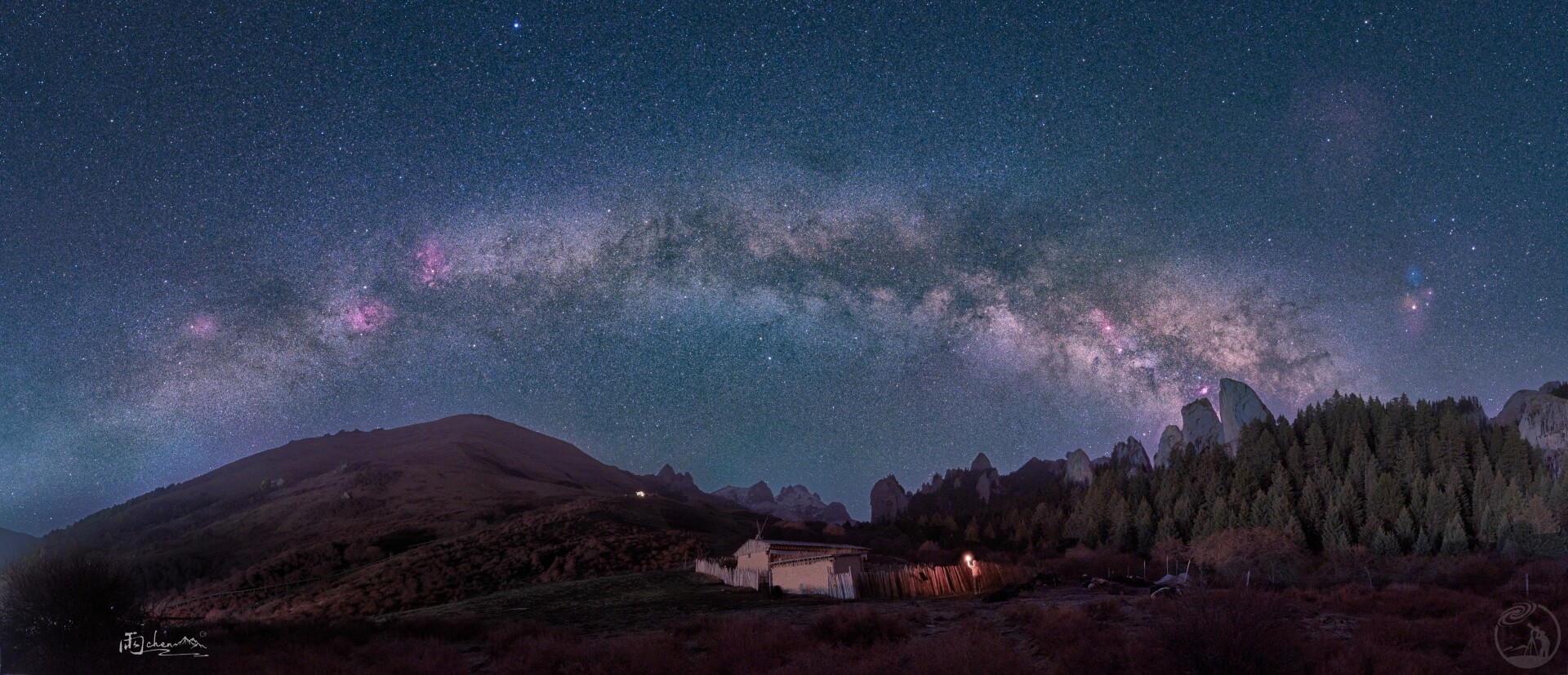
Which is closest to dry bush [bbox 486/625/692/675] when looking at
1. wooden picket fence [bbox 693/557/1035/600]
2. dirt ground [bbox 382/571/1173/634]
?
dirt ground [bbox 382/571/1173/634]

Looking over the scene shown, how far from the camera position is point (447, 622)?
25.0m

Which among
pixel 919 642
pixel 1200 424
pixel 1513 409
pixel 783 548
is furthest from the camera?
pixel 1200 424

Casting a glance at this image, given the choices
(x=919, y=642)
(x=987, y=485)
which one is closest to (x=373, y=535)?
(x=919, y=642)

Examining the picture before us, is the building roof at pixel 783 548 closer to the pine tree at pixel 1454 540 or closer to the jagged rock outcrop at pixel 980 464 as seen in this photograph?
the pine tree at pixel 1454 540

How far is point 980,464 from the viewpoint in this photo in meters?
146

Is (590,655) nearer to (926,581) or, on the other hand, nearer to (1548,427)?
(926,581)

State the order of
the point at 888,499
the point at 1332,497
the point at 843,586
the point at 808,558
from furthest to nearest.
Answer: the point at 888,499 → the point at 1332,497 → the point at 808,558 → the point at 843,586

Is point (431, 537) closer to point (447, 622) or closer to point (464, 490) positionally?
point (464, 490)

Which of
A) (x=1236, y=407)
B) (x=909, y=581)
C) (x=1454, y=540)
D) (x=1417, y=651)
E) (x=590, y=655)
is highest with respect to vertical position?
(x=1236, y=407)

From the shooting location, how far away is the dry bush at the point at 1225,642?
15.6 metres

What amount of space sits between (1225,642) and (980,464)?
135 meters

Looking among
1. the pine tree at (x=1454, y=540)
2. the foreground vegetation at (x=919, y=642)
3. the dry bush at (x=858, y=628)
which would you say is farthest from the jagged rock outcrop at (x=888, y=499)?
the dry bush at (x=858, y=628)

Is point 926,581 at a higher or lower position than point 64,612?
lower
